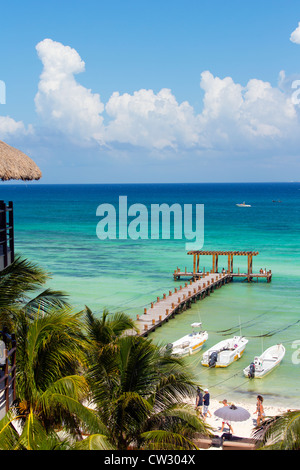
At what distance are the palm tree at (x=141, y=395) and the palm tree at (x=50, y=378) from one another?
0.52m

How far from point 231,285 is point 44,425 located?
119 feet

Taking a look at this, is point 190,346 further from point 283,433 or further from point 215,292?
point 283,433

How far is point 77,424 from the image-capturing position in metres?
8.61

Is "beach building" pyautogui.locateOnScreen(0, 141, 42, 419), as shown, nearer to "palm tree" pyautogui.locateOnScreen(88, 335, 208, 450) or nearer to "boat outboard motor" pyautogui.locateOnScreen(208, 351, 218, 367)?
"palm tree" pyautogui.locateOnScreen(88, 335, 208, 450)

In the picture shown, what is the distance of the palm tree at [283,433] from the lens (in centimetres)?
737

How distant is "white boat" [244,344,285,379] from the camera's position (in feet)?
73.3

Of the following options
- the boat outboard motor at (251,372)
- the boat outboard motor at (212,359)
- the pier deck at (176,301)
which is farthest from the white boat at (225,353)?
the pier deck at (176,301)

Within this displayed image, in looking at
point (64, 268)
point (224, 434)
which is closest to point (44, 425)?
point (224, 434)

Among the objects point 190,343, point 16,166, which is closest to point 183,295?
point 190,343

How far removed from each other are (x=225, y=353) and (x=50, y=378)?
50.7 ft

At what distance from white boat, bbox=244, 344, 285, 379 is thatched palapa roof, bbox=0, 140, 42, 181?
44.6 feet

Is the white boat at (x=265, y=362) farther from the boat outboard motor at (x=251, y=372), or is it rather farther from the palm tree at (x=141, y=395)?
the palm tree at (x=141, y=395)

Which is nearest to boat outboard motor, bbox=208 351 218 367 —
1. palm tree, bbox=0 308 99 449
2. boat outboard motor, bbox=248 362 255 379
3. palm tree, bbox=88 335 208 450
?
boat outboard motor, bbox=248 362 255 379
